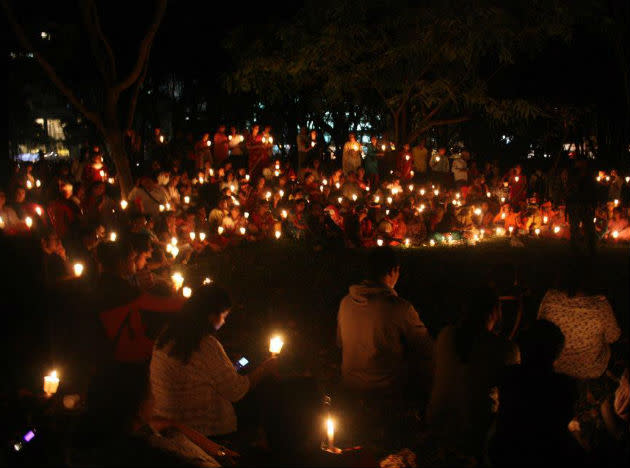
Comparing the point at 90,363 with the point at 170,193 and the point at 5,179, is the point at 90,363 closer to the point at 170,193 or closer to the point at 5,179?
the point at 170,193

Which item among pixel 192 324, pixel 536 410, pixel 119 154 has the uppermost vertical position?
pixel 119 154

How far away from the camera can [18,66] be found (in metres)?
24.1

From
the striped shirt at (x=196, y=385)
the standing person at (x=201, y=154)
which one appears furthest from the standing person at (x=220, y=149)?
the striped shirt at (x=196, y=385)

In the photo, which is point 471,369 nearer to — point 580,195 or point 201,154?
point 580,195

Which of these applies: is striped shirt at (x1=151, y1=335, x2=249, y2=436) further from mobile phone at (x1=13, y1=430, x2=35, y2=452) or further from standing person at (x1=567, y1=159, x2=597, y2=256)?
standing person at (x1=567, y1=159, x2=597, y2=256)

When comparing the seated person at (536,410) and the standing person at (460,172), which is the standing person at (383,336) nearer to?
the seated person at (536,410)

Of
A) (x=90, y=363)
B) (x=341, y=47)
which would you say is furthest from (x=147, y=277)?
(x=341, y=47)

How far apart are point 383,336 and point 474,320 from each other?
756 millimetres

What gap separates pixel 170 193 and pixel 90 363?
30.6 feet

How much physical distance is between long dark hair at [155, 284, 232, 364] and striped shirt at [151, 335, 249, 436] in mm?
43

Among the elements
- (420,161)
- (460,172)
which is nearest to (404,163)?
(420,161)

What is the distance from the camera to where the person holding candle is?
3971mm

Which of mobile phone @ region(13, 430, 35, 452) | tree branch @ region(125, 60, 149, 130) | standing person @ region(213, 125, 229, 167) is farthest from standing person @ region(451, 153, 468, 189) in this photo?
mobile phone @ region(13, 430, 35, 452)

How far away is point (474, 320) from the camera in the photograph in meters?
4.24
